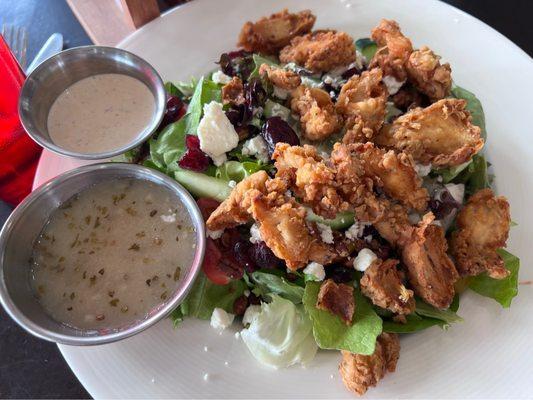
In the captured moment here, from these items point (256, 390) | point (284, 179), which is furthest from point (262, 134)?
point (256, 390)

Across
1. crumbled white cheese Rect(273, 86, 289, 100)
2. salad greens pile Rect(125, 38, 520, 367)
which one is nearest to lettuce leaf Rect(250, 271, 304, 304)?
salad greens pile Rect(125, 38, 520, 367)

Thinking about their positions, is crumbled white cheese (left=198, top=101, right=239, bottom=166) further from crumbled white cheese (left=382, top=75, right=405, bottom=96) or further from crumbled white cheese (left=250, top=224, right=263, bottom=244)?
crumbled white cheese (left=382, top=75, right=405, bottom=96)

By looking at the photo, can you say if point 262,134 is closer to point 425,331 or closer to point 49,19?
point 425,331

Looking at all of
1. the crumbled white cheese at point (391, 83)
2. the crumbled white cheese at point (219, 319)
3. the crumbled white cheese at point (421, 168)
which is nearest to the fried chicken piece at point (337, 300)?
the crumbled white cheese at point (219, 319)

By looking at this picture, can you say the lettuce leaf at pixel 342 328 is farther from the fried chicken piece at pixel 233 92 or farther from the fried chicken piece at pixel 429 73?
the fried chicken piece at pixel 429 73

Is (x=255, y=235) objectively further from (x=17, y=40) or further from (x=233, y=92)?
(x=17, y=40)
